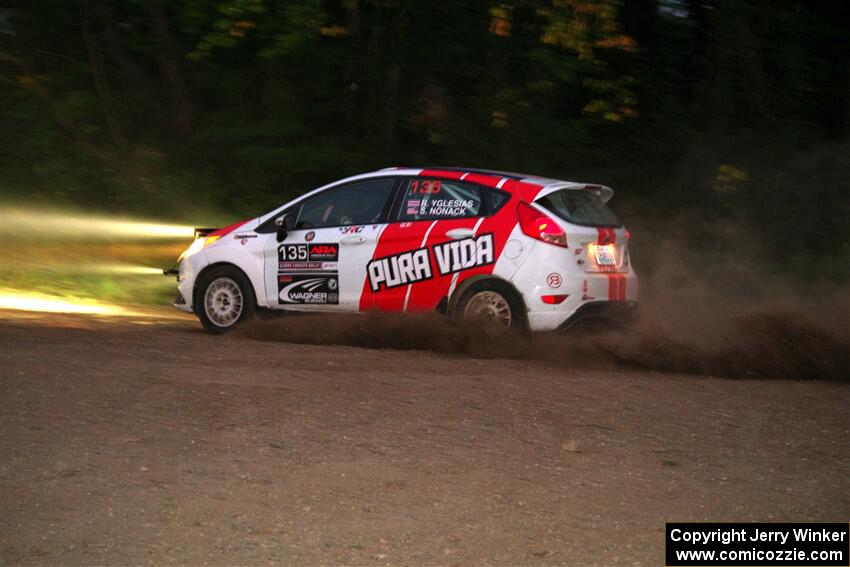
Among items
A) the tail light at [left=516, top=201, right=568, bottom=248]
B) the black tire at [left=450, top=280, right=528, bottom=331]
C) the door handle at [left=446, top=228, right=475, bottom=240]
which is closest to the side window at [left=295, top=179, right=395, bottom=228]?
the door handle at [left=446, top=228, right=475, bottom=240]

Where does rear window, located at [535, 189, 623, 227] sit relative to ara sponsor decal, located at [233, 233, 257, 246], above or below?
above

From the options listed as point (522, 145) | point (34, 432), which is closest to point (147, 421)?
point (34, 432)

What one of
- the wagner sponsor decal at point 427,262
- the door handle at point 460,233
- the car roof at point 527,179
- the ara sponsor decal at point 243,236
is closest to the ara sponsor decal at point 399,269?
the wagner sponsor decal at point 427,262

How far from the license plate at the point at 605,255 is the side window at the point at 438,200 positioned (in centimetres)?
113

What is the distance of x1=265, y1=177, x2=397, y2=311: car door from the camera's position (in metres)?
11.5

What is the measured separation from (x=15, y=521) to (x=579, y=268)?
20.3ft

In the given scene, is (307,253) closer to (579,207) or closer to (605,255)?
(579,207)

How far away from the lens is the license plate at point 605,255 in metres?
10.9

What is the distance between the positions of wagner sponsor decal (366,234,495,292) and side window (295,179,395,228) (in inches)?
19.0

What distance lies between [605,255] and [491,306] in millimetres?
1140

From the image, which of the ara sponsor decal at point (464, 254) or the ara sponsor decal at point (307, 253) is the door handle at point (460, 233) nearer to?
the ara sponsor decal at point (464, 254)

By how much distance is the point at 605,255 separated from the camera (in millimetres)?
10984

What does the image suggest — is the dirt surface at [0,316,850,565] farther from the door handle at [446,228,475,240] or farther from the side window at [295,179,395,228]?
the side window at [295,179,395,228]

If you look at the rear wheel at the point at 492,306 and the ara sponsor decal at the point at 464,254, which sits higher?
the ara sponsor decal at the point at 464,254
